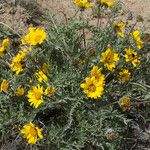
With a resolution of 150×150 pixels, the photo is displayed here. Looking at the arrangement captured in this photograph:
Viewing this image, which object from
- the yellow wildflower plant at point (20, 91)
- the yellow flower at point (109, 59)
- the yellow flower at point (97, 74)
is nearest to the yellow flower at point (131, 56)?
the yellow flower at point (109, 59)

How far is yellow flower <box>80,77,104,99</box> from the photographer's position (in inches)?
138

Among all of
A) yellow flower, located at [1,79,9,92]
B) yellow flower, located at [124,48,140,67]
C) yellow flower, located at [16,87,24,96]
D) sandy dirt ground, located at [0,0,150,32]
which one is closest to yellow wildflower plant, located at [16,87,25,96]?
yellow flower, located at [16,87,24,96]

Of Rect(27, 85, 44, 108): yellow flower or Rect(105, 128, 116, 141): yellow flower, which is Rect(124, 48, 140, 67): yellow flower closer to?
Rect(105, 128, 116, 141): yellow flower

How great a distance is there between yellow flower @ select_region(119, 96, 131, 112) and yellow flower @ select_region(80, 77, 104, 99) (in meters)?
0.19

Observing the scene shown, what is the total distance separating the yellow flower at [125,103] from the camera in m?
3.55

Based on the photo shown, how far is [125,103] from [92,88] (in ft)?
0.97

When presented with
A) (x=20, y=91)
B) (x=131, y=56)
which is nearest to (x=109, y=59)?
(x=131, y=56)

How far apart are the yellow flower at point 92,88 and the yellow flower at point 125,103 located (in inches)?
7.4

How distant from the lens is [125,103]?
3.56 meters

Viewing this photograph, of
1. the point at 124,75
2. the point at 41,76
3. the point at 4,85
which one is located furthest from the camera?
the point at 124,75

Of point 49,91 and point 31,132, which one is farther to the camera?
point 49,91

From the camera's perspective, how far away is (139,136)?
3.90 m

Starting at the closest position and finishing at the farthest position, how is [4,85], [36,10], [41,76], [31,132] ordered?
1. [31,132]
2. [4,85]
3. [41,76]
4. [36,10]

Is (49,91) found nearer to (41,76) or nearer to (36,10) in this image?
(41,76)
